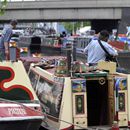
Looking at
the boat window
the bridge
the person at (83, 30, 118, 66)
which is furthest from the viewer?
the bridge

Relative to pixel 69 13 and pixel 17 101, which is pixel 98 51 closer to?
pixel 17 101

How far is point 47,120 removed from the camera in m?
9.66

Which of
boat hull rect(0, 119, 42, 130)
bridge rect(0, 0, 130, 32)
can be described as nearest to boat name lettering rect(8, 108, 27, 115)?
boat hull rect(0, 119, 42, 130)

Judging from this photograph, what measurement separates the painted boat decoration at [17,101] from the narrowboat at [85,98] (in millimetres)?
863

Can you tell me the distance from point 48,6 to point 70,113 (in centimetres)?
5812

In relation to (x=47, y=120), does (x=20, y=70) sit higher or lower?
higher

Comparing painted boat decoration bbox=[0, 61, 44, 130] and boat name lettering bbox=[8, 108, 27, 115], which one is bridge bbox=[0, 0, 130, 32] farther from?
boat name lettering bbox=[8, 108, 27, 115]

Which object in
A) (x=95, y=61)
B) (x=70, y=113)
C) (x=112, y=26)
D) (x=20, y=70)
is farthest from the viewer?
(x=112, y=26)

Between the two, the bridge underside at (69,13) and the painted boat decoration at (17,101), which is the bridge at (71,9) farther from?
the painted boat decoration at (17,101)

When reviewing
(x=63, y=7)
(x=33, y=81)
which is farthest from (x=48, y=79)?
(x=63, y=7)

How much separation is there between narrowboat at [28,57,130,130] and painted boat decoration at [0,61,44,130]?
2.83ft

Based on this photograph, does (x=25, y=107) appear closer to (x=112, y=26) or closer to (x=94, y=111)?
(x=94, y=111)

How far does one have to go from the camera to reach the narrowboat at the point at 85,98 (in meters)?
8.83

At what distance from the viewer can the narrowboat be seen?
8.83m
